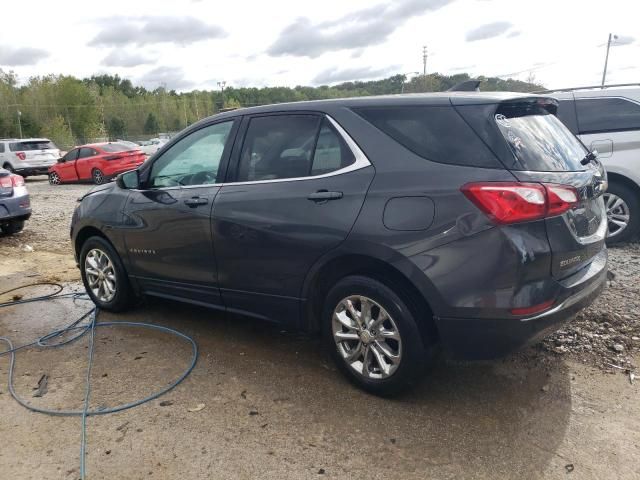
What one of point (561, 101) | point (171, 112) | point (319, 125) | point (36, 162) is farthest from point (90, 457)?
point (171, 112)

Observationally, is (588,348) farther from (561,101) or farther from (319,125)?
(561,101)

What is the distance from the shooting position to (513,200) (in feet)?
8.89

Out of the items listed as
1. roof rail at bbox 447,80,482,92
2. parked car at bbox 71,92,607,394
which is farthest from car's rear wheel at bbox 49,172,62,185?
roof rail at bbox 447,80,482,92

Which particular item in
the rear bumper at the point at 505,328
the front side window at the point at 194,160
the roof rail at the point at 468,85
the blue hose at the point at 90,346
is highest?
the roof rail at the point at 468,85

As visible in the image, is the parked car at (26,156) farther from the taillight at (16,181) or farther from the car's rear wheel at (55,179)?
the taillight at (16,181)

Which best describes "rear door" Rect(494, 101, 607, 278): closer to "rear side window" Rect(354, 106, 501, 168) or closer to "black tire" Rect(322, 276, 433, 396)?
"rear side window" Rect(354, 106, 501, 168)

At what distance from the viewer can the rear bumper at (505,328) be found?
278 cm

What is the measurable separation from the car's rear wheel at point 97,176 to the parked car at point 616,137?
1605 centimetres

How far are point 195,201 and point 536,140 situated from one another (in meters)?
2.36

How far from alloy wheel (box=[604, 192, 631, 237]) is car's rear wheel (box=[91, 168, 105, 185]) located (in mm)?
16434

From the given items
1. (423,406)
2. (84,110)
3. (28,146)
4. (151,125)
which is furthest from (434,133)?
(151,125)

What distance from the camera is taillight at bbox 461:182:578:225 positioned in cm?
271

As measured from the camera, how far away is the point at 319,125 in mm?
3471

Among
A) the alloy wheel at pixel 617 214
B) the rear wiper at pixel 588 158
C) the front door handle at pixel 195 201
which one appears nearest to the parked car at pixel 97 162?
the front door handle at pixel 195 201
